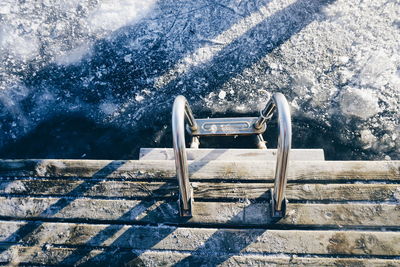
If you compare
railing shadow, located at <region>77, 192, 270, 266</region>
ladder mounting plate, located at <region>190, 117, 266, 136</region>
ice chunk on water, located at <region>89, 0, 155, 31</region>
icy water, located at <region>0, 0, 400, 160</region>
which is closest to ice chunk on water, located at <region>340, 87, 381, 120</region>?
icy water, located at <region>0, 0, 400, 160</region>

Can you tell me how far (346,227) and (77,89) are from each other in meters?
2.82

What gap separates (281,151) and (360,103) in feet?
5.70

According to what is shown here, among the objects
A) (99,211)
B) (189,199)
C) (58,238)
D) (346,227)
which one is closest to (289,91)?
(346,227)

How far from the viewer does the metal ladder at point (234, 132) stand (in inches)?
66.2

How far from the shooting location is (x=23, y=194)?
230cm

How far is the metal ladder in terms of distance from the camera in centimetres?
168

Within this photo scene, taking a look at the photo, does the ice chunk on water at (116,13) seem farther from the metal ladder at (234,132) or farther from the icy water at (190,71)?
the metal ladder at (234,132)

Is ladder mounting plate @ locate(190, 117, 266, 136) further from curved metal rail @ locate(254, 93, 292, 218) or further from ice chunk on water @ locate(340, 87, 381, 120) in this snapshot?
ice chunk on water @ locate(340, 87, 381, 120)

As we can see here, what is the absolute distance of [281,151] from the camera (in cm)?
172

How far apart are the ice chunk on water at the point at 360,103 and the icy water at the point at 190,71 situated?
0.03 feet

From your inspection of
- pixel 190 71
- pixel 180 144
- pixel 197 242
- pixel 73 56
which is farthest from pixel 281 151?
pixel 73 56

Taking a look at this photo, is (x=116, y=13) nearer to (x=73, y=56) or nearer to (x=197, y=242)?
(x=73, y=56)

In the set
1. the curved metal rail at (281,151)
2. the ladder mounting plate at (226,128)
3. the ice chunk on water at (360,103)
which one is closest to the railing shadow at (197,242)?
the curved metal rail at (281,151)

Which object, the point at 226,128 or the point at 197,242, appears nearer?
the point at 197,242
